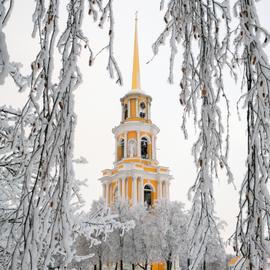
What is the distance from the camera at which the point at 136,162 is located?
30.8m

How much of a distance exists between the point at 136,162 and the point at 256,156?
29498 millimetres

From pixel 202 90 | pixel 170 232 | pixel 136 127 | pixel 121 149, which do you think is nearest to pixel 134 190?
pixel 121 149

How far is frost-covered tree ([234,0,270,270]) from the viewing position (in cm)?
133

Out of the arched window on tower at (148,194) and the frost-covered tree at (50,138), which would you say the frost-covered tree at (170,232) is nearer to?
the arched window on tower at (148,194)

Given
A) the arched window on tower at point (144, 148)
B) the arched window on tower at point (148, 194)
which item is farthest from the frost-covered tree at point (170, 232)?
the arched window on tower at point (144, 148)

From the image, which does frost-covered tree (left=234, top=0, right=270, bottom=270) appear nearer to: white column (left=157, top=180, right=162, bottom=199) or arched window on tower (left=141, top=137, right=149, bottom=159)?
white column (left=157, top=180, right=162, bottom=199)

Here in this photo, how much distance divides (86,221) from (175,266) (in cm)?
2427

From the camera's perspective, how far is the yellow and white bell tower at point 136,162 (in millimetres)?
29938

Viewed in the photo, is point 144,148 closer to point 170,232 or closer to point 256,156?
point 170,232

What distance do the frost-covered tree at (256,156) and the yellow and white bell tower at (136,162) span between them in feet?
89.7

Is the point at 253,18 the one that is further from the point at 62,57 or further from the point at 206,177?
the point at 62,57

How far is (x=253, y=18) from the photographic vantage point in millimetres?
1463

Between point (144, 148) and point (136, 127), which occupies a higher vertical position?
point (136, 127)

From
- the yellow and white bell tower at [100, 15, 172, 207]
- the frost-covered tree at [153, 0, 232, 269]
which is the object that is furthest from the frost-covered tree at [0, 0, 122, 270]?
the yellow and white bell tower at [100, 15, 172, 207]
